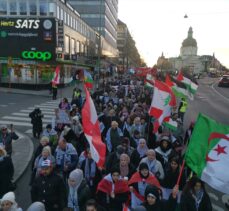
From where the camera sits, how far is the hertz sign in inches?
1512

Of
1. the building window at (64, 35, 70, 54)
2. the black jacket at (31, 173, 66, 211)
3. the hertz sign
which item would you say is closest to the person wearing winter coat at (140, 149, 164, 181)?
the black jacket at (31, 173, 66, 211)

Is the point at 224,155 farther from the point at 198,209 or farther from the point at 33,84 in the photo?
the point at 33,84

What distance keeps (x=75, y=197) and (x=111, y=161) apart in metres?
1.78

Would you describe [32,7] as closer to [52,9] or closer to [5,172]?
[52,9]

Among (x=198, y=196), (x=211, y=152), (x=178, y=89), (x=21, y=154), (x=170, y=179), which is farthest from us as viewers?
(x=178, y=89)

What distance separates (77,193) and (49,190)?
48 cm

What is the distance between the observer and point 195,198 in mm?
5469

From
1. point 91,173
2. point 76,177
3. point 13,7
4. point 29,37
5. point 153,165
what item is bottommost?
point 91,173

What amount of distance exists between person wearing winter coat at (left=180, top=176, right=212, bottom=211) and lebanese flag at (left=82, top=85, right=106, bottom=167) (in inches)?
58.1

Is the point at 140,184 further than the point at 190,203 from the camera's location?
Yes

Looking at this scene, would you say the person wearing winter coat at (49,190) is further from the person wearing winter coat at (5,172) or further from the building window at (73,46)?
the building window at (73,46)

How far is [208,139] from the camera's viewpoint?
16.7ft

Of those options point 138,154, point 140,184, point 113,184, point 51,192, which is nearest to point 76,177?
point 51,192

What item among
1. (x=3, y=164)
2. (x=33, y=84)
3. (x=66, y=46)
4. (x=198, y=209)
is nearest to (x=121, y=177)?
(x=198, y=209)
